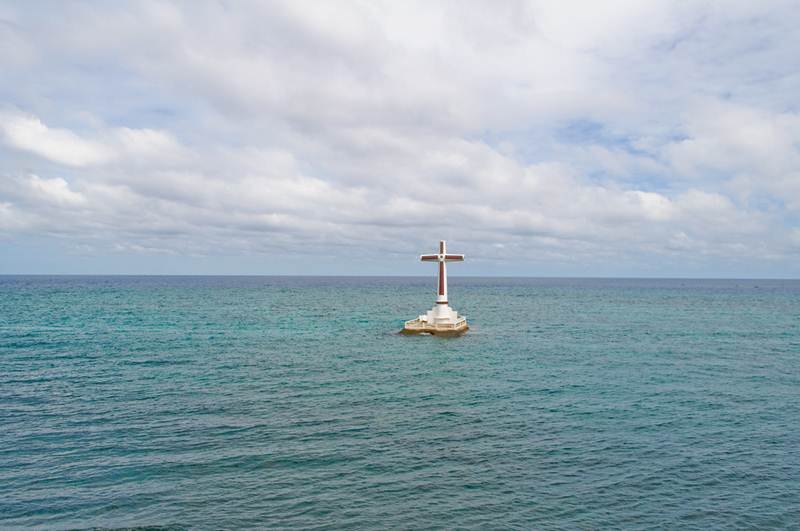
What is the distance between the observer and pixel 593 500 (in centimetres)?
2133

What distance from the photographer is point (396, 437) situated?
28531 mm

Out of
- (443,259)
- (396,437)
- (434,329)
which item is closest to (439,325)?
(434,329)

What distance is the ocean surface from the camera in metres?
20.6

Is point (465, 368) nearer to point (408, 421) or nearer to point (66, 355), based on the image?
point (408, 421)

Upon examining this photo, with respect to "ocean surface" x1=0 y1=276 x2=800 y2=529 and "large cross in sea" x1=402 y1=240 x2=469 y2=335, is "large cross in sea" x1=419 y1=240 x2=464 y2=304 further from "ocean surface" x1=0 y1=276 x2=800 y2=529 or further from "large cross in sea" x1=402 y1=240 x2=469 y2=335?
"ocean surface" x1=0 y1=276 x2=800 y2=529

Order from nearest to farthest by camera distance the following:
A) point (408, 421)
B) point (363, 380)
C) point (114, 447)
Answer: point (114, 447)
point (408, 421)
point (363, 380)

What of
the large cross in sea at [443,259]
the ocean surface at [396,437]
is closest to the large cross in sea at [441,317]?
the large cross in sea at [443,259]

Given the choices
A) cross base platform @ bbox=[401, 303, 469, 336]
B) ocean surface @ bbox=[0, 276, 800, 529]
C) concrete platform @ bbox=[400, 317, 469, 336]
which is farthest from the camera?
cross base platform @ bbox=[401, 303, 469, 336]

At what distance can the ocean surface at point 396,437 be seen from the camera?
20.6 metres

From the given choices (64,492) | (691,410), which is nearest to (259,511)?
(64,492)

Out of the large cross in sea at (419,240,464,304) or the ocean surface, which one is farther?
the large cross in sea at (419,240,464,304)

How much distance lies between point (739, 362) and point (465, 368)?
89.5 ft

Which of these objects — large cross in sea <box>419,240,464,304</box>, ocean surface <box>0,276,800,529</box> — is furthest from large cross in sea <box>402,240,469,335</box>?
ocean surface <box>0,276,800,529</box>

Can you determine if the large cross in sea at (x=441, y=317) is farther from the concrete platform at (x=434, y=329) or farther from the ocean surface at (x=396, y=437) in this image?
the ocean surface at (x=396, y=437)
